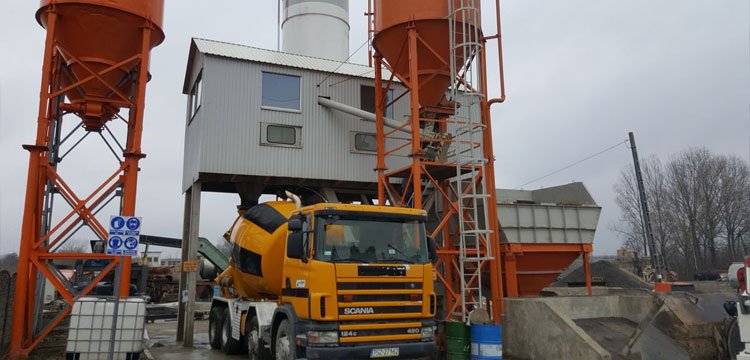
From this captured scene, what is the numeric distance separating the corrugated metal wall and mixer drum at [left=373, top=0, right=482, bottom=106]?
2824 millimetres

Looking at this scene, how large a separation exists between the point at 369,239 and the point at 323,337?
1.76 m

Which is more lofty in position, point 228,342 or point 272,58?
point 272,58

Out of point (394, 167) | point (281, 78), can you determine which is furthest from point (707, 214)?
point (281, 78)

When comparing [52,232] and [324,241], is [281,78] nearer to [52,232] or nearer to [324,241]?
[52,232]

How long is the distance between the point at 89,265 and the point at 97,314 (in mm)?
19850

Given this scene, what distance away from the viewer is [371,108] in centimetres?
1812

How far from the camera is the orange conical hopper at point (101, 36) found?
40.3 ft

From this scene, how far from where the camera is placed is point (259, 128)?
1616 centimetres

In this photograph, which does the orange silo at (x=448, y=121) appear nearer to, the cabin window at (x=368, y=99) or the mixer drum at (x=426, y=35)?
the mixer drum at (x=426, y=35)

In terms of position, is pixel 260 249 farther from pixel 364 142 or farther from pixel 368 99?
pixel 368 99

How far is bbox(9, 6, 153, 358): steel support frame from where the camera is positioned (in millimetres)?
11438

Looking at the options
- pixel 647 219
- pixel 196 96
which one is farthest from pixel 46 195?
pixel 647 219

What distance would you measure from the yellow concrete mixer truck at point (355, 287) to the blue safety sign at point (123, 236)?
112 inches

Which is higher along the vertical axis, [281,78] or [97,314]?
[281,78]
